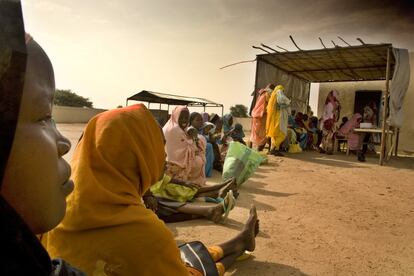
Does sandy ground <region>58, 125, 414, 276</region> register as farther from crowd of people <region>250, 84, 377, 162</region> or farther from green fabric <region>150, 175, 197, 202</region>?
crowd of people <region>250, 84, 377, 162</region>

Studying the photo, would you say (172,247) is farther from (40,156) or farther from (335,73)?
(335,73)

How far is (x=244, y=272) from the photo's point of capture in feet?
7.75

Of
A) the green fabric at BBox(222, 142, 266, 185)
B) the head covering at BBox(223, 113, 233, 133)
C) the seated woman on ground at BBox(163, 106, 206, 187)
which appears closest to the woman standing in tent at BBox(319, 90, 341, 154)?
the head covering at BBox(223, 113, 233, 133)

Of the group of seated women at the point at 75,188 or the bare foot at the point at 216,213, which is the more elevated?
the group of seated women at the point at 75,188

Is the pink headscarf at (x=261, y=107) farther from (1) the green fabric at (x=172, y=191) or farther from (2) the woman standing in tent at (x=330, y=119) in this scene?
(1) the green fabric at (x=172, y=191)

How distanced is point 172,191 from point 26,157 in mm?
3328

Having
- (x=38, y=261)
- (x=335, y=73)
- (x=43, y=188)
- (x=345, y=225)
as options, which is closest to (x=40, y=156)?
(x=43, y=188)

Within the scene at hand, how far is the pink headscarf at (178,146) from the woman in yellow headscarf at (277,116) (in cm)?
469

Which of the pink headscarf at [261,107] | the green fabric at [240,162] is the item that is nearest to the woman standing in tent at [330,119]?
the pink headscarf at [261,107]

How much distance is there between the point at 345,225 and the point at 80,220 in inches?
115

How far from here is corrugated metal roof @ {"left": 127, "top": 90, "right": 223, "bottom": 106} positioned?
56.8 feet

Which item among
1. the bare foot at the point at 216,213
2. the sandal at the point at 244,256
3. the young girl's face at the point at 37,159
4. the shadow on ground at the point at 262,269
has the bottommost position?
the shadow on ground at the point at 262,269

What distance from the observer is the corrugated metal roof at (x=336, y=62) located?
9680 mm

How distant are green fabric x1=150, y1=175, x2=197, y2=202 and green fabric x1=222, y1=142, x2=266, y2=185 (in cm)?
97
